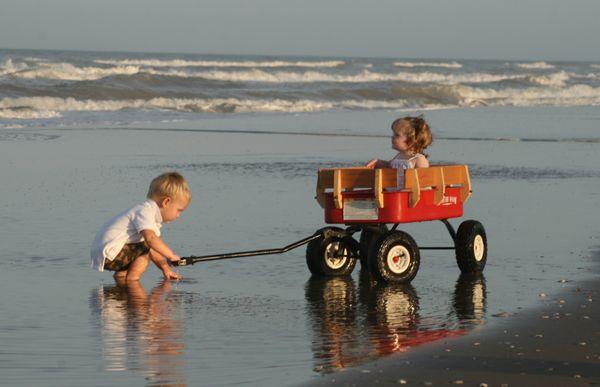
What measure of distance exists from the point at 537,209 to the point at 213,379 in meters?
7.43

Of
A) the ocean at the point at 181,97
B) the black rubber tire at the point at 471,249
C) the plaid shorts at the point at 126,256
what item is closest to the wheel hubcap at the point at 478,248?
the black rubber tire at the point at 471,249

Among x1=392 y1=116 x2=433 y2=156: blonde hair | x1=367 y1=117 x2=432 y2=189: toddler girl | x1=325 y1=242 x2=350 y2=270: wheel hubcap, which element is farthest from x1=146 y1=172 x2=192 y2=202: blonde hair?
x1=392 y1=116 x2=433 y2=156: blonde hair

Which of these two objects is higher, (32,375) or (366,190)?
(366,190)

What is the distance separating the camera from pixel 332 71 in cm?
7888

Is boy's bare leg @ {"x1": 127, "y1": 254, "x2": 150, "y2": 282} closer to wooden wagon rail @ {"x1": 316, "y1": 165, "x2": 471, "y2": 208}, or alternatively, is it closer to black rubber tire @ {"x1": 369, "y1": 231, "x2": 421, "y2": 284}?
wooden wagon rail @ {"x1": 316, "y1": 165, "x2": 471, "y2": 208}

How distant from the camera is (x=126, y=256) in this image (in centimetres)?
863

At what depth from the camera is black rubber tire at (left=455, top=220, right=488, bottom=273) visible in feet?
29.9

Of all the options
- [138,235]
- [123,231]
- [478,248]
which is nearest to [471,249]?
[478,248]

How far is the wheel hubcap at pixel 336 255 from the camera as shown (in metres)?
9.02

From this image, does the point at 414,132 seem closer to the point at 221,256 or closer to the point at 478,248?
the point at 478,248

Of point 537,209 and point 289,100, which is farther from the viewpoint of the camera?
point 289,100

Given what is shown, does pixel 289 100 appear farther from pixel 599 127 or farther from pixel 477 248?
pixel 477 248

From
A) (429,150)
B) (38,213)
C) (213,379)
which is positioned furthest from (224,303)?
(429,150)

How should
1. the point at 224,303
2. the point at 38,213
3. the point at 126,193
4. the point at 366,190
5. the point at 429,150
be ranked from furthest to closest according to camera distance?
the point at 429,150 → the point at 126,193 → the point at 38,213 → the point at 366,190 → the point at 224,303
